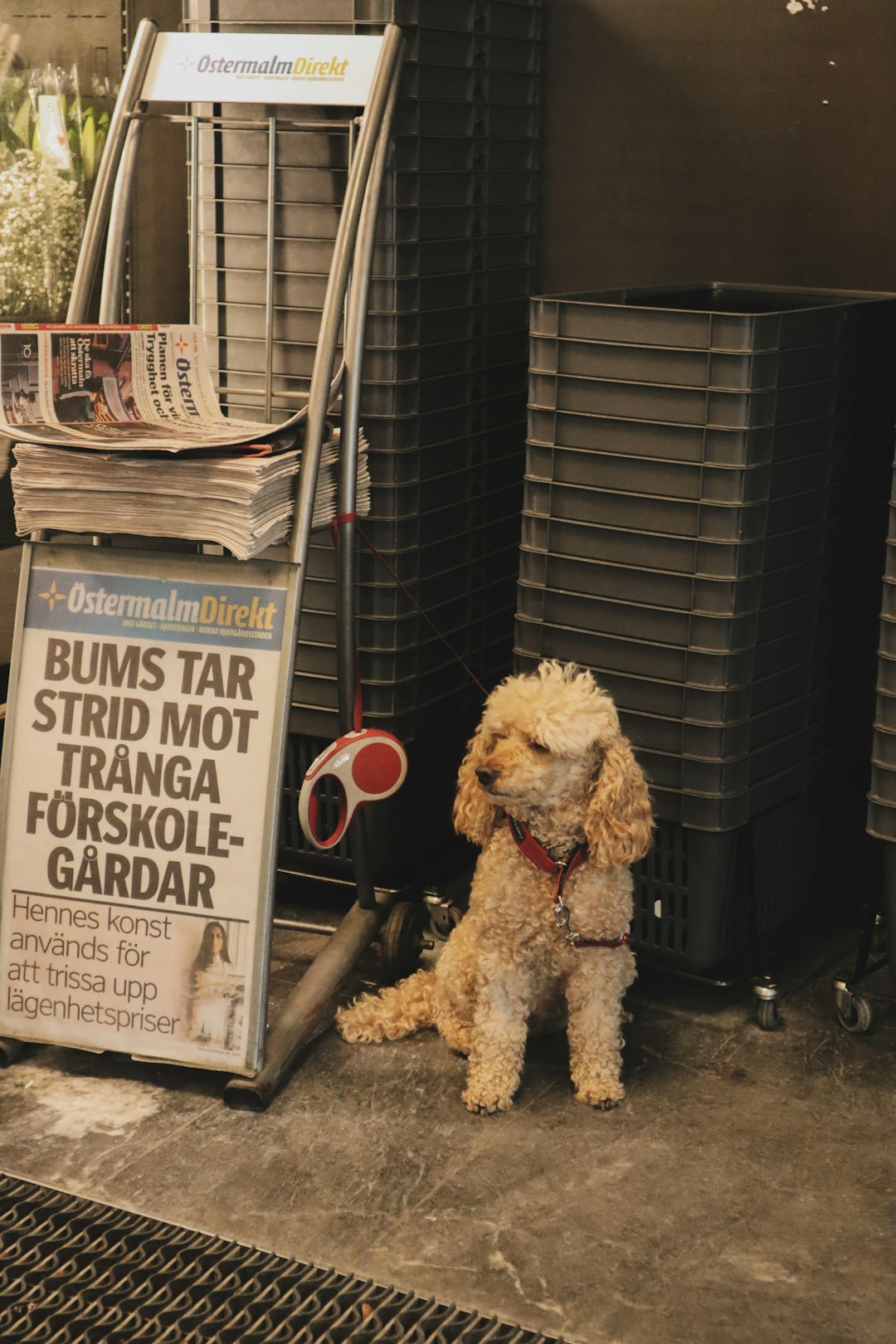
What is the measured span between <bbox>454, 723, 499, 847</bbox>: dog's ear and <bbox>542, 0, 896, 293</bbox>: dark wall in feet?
4.56

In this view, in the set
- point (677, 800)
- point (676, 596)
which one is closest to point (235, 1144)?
point (677, 800)

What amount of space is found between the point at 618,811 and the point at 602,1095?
20.9 inches

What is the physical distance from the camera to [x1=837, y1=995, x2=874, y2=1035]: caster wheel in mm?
2930

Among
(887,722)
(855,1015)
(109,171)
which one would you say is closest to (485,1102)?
(855,1015)

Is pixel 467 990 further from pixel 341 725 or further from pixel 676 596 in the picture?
pixel 676 596

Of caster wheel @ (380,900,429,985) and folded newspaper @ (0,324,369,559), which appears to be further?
caster wheel @ (380,900,429,985)

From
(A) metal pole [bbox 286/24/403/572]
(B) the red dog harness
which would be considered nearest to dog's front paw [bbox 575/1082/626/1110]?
(B) the red dog harness

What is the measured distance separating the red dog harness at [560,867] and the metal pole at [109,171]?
1.31m

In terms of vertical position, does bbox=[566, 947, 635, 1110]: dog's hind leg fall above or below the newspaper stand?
below

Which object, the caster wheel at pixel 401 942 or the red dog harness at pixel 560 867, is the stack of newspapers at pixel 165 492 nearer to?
the red dog harness at pixel 560 867

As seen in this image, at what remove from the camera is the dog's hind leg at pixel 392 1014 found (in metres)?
2.91

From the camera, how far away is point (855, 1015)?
295 centimetres

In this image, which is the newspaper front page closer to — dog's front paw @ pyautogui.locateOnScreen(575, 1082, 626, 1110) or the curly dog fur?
the curly dog fur

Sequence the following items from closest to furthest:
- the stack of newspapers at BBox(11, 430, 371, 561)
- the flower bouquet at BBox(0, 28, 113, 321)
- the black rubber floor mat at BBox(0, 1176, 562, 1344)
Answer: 1. the black rubber floor mat at BBox(0, 1176, 562, 1344)
2. the stack of newspapers at BBox(11, 430, 371, 561)
3. the flower bouquet at BBox(0, 28, 113, 321)
